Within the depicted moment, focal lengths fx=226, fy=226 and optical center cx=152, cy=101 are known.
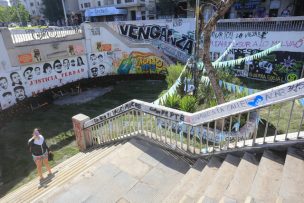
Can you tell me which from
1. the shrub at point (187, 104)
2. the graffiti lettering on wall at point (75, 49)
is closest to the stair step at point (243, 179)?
the shrub at point (187, 104)

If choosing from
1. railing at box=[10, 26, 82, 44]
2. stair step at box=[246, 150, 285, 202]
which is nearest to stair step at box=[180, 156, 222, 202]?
stair step at box=[246, 150, 285, 202]

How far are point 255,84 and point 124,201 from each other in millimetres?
13005

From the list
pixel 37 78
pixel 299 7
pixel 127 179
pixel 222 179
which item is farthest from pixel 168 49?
pixel 299 7

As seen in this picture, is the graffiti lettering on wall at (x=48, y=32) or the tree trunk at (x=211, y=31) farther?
the graffiti lettering on wall at (x=48, y=32)

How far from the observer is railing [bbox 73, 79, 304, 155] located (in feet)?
11.2

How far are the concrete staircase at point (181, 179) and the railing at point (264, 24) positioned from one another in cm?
1252

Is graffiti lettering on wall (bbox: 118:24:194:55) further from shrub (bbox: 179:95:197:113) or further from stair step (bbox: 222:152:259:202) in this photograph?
stair step (bbox: 222:152:259:202)

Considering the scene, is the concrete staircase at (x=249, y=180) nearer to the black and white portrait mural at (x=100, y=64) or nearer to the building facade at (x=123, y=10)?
the black and white portrait mural at (x=100, y=64)

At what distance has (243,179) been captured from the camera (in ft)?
11.0

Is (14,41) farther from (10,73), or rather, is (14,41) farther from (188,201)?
(188,201)

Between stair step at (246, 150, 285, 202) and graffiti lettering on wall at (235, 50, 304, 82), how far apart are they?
12430 millimetres

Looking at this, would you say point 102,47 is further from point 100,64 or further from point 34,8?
point 34,8

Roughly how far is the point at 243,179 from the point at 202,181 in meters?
0.67

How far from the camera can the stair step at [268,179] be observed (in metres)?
2.90
